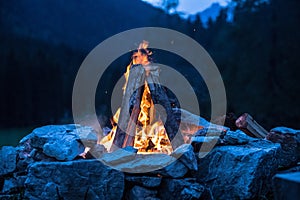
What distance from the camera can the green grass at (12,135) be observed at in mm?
7568

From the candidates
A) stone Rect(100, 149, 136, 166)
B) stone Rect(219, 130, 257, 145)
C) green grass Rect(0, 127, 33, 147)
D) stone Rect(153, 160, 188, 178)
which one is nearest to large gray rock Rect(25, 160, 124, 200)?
stone Rect(100, 149, 136, 166)

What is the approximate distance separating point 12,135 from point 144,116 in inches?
262

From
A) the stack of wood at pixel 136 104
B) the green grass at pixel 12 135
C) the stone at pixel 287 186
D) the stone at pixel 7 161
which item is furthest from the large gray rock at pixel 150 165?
the green grass at pixel 12 135

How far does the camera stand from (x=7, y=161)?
3.15 meters

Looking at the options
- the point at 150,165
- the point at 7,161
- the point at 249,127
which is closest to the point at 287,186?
the point at 150,165

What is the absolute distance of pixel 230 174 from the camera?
103 inches

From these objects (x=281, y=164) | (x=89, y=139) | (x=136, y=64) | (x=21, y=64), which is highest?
(x=21, y=64)

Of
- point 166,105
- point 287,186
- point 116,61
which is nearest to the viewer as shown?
point 287,186

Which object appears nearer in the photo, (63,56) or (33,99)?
(33,99)

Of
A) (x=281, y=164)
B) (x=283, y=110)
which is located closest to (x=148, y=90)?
(x=281, y=164)

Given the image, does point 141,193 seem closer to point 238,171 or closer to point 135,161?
point 135,161

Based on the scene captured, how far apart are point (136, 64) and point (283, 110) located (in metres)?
7.97

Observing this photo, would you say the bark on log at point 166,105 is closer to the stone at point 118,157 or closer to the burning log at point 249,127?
the stone at point 118,157

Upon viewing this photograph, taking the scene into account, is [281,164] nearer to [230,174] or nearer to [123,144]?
[230,174]
